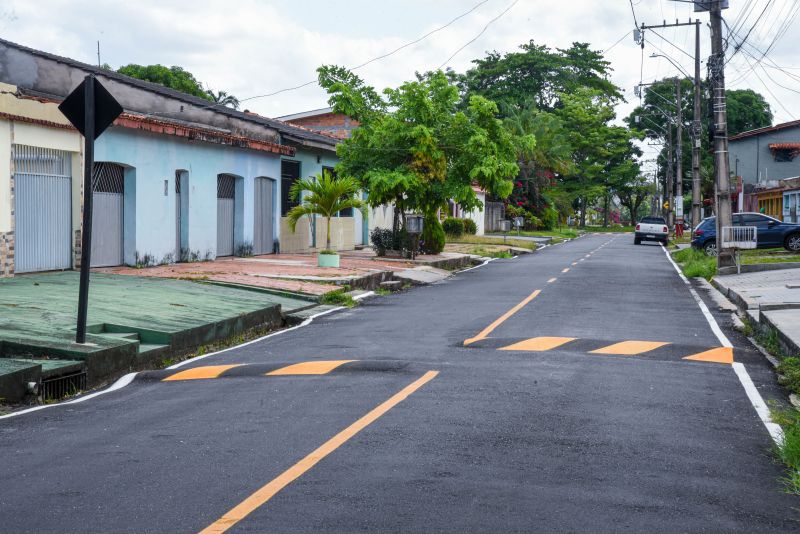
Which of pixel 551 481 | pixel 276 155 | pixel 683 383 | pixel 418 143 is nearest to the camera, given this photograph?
pixel 551 481

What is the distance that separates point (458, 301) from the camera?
18391 mm

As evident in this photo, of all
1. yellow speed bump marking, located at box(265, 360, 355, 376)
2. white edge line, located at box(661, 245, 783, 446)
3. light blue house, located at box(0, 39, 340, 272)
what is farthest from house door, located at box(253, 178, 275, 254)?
yellow speed bump marking, located at box(265, 360, 355, 376)

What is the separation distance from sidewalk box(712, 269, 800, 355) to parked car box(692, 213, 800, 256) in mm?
8930

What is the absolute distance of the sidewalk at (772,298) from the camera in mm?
12008

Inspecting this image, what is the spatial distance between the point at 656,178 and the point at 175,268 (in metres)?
→ 82.6

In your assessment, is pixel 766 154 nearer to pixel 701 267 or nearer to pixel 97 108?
pixel 701 267

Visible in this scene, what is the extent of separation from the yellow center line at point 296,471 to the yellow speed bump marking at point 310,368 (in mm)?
1721

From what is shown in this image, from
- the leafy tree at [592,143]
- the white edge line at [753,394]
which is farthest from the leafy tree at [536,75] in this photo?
the white edge line at [753,394]

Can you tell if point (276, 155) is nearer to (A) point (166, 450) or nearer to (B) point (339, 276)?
(B) point (339, 276)

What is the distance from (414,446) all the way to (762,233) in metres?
29.7

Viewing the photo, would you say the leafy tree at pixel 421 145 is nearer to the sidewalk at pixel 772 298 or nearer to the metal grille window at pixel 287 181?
the metal grille window at pixel 287 181

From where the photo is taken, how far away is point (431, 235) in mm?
33344

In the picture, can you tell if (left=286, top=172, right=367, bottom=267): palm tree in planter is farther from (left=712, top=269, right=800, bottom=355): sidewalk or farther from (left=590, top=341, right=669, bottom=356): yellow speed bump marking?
(left=590, top=341, right=669, bottom=356): yellow speed bump marking

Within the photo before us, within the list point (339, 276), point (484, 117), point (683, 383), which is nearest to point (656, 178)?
point (484, 117)
